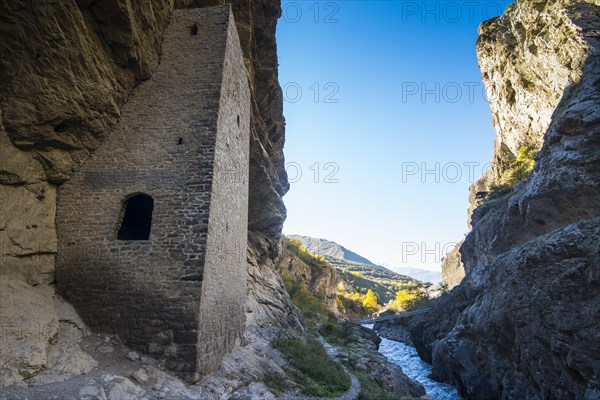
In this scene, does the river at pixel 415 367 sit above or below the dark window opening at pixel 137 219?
below

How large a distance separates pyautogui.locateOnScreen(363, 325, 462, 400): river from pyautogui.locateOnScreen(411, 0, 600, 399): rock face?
2.40ft

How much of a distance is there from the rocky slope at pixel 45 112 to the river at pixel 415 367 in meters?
16.7

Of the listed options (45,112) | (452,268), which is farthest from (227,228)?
(452,268)

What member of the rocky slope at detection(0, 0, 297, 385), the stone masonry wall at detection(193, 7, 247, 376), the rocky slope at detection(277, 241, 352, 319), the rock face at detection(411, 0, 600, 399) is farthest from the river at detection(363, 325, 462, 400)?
the rocky slope at detection(0, 0, 297, 385)

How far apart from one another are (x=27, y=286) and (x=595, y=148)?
64.9 ft

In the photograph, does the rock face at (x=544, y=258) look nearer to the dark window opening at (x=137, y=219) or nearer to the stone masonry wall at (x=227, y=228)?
the stone masonry wall at (x=227, y=228)

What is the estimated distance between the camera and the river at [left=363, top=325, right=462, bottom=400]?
17.7 m

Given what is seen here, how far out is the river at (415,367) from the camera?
58.0 ft

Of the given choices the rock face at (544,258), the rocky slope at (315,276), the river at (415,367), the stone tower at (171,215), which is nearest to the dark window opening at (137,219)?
the stone tower at (171,215)

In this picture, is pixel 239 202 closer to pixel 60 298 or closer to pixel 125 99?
pixel 125 99

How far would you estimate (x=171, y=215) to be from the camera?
9.02 metres

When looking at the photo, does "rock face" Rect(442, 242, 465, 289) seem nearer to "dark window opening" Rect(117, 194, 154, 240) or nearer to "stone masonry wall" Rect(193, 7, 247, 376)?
"stone masonry wall" Rect(193, 7, 247, 376)

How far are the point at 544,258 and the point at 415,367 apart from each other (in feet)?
56.0

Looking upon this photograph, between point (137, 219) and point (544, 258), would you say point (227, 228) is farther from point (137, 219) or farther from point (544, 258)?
point (544, 258)
